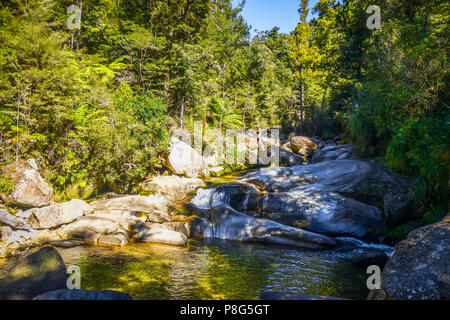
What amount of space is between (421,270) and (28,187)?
9720mm

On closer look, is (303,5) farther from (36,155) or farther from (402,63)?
(36,155)

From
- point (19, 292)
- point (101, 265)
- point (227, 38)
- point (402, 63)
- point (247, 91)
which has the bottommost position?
point (101, 265)

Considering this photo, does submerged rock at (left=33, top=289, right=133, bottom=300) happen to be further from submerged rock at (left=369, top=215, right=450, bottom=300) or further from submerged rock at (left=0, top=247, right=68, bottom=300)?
submerged rock at (left=369, top=215, right=450, bottom=300)

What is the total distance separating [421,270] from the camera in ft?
9.93

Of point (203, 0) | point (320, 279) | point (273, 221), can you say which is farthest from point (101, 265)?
point (203, 0)

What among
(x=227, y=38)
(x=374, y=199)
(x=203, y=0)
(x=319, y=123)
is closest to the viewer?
(x=374, y=199)

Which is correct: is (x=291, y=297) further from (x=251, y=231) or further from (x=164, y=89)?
(x=164, y=89)

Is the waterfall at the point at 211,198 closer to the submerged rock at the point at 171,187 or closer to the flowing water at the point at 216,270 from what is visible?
the submerged rock at the point at 171,187

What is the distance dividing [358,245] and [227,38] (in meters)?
17.9

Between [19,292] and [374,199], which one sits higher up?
[374,199]

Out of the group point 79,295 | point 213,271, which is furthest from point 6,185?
point 213,271

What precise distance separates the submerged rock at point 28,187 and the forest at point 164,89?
0.86 feet

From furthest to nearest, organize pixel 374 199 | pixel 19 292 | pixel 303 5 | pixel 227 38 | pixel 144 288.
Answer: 1. pixel 303 5
2. pixel 227 38
3. pixel 374 199
4. pixel 144 288
5. pixel 19 292

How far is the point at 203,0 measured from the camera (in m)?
15.8
